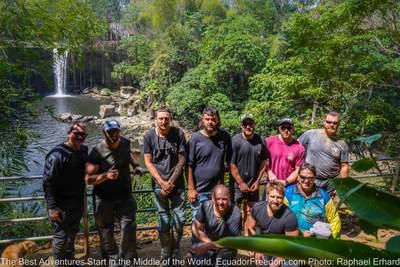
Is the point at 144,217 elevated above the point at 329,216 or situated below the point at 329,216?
below

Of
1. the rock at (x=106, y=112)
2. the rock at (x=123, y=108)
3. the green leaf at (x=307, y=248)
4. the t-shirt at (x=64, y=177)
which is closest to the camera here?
the green leaf at (x=307, y=248)

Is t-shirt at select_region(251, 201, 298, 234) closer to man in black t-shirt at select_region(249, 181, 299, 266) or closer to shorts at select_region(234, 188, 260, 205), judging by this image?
man in black t-shirt at select_region(249, 181, 299, 266)

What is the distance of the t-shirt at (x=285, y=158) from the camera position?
12.7 ft

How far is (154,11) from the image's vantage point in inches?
1416

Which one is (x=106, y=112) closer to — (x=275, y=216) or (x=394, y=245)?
(x=275, y=216)

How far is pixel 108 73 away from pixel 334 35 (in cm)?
3723

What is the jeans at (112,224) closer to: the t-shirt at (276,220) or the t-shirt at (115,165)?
the t-shirt at (115,165)

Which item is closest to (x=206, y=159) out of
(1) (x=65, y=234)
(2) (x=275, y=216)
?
(2) (x=275, y=216)

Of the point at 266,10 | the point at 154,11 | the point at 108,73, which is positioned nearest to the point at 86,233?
the point at 266,10

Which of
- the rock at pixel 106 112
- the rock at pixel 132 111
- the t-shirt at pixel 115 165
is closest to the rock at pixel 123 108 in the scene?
the rock at pixel 132 111

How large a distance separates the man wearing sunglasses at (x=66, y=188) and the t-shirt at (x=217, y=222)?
1014mm

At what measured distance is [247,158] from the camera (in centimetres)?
378

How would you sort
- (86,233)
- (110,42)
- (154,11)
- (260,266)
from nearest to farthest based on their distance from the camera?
(260,266) < (86,233) < (154,11) < (110,42)

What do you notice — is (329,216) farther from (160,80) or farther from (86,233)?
(160,80)
